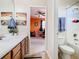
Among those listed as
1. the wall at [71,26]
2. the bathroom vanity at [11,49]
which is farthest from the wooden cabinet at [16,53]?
the wall at [71,26]

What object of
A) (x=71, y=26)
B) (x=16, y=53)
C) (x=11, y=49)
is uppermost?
(x=71, y=26)

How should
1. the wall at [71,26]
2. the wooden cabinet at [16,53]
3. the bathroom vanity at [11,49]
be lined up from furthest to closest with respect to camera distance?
the wall at [71,26] → the wooden cabinet at [16,53] → the bathroom vanity at [11,49]

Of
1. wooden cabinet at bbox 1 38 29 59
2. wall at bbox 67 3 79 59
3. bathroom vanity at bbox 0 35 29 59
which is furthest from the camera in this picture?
wall at bbox 67 3 79 59

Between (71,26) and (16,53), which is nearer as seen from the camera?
(16,53)

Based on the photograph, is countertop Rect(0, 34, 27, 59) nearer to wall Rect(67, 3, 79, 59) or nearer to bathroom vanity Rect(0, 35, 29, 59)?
bathroom vanity Rect(0, 35, 29, 59)

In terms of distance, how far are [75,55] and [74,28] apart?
1.07 meters

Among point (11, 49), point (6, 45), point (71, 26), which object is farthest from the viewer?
point (71, 26)

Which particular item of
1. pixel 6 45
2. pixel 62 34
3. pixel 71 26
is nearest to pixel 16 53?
pixel 6 45

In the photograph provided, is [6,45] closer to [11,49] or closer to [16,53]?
[11,49]

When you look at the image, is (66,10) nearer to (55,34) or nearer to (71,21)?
(71,21)

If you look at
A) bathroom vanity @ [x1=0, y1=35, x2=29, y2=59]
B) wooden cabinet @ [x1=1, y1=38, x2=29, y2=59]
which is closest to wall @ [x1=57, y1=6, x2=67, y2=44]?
wooden cabinet @ [x1=1, y1=38, x2=29, y2=59]

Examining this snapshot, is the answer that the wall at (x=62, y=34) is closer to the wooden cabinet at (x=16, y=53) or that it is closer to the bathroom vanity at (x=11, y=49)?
the wooden cabinet at (x=16, y=53)

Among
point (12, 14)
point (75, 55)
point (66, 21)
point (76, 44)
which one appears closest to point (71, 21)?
point (66, 21)

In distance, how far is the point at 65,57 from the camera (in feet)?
13.5
